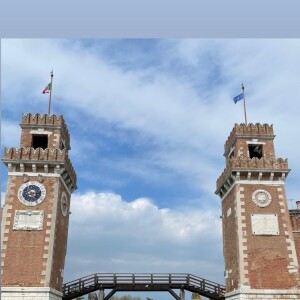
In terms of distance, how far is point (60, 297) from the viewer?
28.8 meters

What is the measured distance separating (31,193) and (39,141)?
5.62 meters

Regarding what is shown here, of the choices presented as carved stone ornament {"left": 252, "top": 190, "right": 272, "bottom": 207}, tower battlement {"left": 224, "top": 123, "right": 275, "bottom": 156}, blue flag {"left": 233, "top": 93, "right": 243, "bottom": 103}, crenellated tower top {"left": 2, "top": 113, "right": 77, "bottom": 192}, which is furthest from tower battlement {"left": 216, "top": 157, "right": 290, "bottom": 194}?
crenellated tower top {"left": 2, "top": 113, "right": 77, "bottom": 192}

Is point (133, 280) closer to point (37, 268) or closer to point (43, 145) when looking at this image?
point (37, 268)

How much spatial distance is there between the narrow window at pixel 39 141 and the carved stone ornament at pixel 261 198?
17717mm

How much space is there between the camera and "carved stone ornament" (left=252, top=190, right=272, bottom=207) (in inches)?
1168

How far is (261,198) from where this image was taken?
29.8 m

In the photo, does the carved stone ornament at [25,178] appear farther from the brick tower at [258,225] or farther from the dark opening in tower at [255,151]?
the dark opening in tower at [255,151]

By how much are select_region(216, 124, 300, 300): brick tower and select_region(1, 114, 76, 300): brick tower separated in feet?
45.1

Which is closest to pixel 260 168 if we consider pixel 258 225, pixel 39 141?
pixel 258 225

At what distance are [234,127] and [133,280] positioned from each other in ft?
52.1

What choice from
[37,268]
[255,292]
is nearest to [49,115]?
[37,268]

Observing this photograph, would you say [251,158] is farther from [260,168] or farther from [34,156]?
[34,156]

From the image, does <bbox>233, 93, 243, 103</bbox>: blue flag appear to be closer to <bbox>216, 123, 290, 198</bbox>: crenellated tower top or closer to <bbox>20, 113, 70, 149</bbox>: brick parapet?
<bbox>216, 123, 290, 198</bbox>: crenellated tower top

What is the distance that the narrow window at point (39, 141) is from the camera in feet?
103
